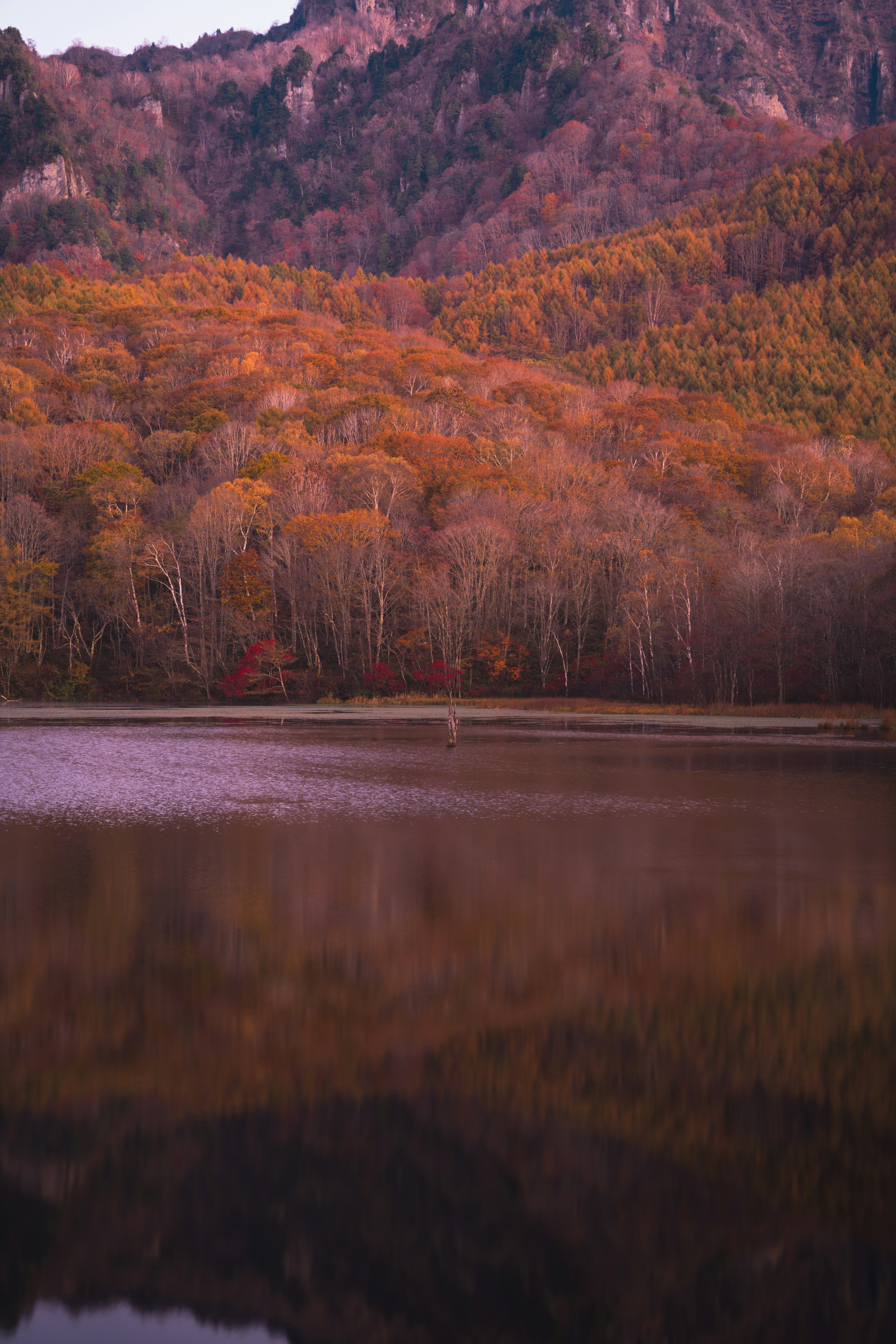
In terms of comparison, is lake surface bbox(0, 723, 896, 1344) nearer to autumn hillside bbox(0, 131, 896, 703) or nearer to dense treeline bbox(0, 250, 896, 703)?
autumn hillside bbox(0, 131, 896, 703)

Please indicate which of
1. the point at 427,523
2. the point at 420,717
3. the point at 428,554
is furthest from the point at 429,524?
the point at 420,717

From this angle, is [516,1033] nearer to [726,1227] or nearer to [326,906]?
[726,1227]

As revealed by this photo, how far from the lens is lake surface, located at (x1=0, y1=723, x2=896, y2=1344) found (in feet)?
18.5

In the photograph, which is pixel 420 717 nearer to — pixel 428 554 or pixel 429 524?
pixel 428 554

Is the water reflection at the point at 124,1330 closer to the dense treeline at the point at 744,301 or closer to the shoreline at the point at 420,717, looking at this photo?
the shoreline at the point at 420,717

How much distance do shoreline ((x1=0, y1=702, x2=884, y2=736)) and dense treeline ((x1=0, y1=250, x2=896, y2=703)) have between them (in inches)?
162

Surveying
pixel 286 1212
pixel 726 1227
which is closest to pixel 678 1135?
pixel 726 1227

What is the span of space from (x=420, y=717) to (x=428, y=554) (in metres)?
21.1

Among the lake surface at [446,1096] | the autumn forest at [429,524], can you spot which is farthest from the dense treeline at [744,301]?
the lake surface at [446,1096]

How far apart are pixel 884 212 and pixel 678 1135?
188578mm

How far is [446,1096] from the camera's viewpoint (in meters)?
7.79

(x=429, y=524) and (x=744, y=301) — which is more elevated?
(x=744, y=301)

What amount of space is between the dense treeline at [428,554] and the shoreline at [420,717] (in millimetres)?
Answer: 4110

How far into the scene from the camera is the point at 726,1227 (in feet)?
20.0
